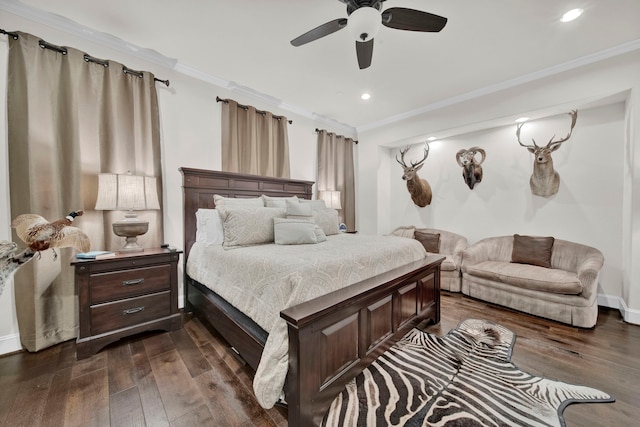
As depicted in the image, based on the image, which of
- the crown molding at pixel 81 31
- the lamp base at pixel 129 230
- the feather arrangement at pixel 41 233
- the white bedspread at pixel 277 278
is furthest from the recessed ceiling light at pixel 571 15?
the feather arrangement at pixel 41 233

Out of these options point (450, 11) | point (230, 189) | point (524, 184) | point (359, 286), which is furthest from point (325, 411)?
point (524, 184)

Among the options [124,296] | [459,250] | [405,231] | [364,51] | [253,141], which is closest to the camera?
[364,51]

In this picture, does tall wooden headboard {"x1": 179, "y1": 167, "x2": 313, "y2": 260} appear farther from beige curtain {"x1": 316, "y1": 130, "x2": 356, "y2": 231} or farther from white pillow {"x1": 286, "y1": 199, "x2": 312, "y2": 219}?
beige curtain {"x1": 316, "y1": 130, "x2": 356, "y2": 231}

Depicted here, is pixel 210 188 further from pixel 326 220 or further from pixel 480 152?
pixel 480 152

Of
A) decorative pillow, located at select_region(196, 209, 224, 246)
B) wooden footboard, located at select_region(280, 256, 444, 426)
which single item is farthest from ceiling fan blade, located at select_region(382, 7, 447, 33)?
decorative pillow, located at select_region(196, 209, 224, 246)

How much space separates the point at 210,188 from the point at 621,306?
4.99 meters

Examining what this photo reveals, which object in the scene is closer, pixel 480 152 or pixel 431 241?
pixel 480 152

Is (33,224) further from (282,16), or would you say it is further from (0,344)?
(282,16)

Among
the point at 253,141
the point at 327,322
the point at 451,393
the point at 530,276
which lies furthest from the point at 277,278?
the point at 530,276

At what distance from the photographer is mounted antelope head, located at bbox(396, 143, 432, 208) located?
4297mm

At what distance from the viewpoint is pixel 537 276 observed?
2740 millimetres

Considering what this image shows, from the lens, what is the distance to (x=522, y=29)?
2.30 meters

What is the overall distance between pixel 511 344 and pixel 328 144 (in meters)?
3.84

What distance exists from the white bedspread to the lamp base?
677 mm
